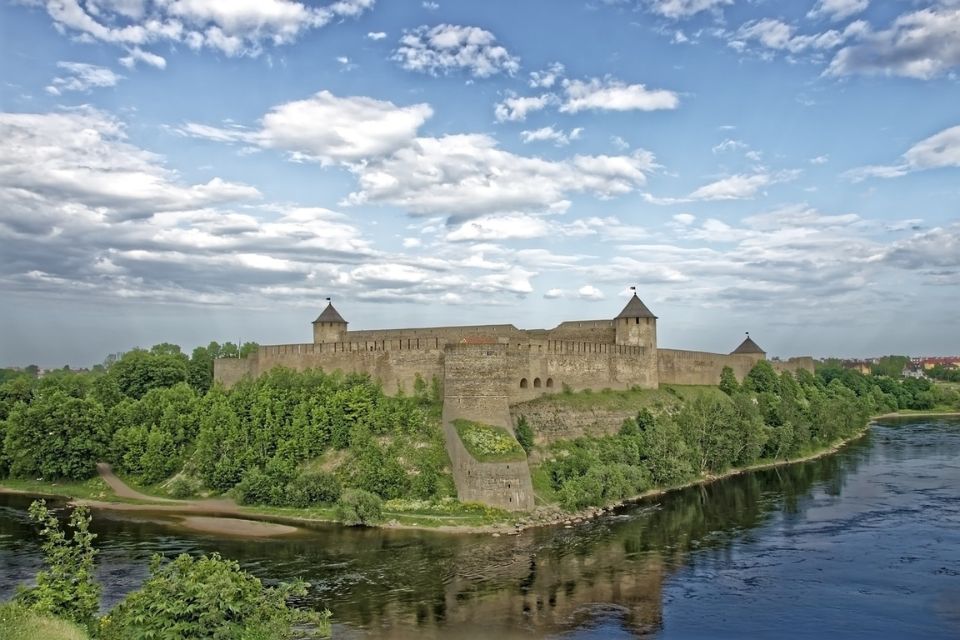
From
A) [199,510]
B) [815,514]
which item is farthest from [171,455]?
[815,514]

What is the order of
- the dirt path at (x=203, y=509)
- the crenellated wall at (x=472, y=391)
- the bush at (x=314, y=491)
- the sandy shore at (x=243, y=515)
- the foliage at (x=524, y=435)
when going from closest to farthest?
1. the sandy shore at (x=243, y=515)
2. the dirt path at (x=203, y=509)
3. the bush at (x=314, y=491)
4. the crenellated wall at (x=472, y=391)
5. the foliage at (x=524, y=435)

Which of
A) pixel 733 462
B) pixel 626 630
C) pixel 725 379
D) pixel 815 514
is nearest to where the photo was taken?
pixel 626 630

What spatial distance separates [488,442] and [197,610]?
1573 cm

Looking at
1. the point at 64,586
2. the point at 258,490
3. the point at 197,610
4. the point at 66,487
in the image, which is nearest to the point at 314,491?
the point at 258,490

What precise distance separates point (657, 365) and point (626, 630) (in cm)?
2598

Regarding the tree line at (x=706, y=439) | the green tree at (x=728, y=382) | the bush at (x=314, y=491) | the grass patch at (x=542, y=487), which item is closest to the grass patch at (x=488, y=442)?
the grass patch at (x=542, y=487)

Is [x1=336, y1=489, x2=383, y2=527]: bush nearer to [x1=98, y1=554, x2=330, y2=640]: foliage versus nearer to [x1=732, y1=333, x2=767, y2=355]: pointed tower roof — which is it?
[x1=98, y1=554, x2=330, y2=640]: foliage

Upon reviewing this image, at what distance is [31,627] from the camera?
34.0ft

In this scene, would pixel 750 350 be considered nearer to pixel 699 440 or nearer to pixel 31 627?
pixel 699 440

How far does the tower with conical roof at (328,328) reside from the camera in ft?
116

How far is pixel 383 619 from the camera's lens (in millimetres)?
15828

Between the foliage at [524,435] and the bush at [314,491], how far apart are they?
6.90 meters

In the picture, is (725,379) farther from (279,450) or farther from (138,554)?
(138,554)

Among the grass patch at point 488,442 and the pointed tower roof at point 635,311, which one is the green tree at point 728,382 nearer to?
the pointed tower roof at point 635,311
